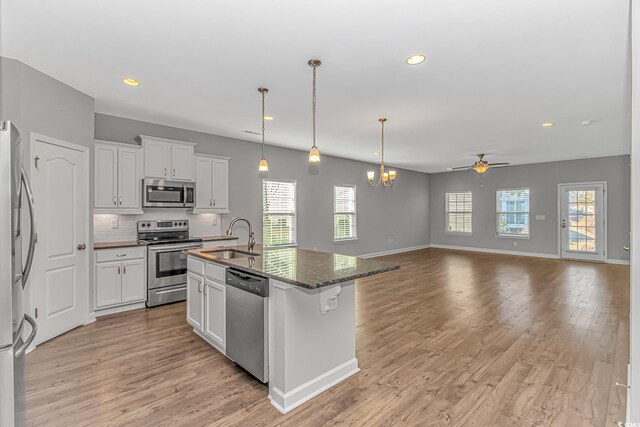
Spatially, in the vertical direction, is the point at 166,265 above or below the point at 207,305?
above

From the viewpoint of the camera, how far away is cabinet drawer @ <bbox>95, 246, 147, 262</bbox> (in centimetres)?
396

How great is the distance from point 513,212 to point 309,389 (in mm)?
9198

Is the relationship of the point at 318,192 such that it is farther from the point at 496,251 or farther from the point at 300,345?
the point at 496,251

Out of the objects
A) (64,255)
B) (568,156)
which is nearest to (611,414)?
(64,255)

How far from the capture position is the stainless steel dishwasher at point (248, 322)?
7.64ft

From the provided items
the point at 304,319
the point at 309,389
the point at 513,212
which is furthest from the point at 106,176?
the point at 513,212

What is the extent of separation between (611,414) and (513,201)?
27.3 ft

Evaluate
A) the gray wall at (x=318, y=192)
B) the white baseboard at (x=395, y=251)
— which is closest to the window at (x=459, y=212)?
the gray wall at (x=318, y=192)

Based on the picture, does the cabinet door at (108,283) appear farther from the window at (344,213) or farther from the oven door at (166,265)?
the window at (344,213)

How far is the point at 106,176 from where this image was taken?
13.6 ft

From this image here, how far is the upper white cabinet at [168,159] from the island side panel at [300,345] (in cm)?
329

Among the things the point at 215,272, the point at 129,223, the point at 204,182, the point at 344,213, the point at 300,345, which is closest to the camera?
the point at 300,345

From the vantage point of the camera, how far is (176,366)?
2.74m

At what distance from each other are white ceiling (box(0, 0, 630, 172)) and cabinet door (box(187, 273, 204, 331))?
2111mm
